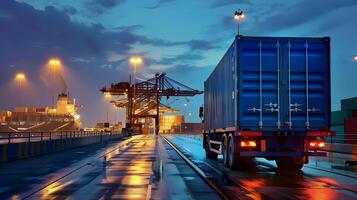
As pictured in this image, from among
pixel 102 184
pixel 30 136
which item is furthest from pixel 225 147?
pixel 30 136

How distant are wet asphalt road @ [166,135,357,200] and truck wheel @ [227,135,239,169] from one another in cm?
26

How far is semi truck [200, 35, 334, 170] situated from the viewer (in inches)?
682

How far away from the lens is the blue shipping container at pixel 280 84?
56.9 ft

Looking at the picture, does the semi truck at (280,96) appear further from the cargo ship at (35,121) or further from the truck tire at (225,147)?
the cargo ship at (35,121)

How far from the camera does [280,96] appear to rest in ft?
57.2

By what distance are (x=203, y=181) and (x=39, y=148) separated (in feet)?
57.6

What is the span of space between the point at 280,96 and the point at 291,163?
135 inches

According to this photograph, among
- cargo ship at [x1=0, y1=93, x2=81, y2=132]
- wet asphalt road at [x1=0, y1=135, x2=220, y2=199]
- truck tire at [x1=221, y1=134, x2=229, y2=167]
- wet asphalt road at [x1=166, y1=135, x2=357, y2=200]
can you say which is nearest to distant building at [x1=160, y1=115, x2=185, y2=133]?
cargo ship at [x1=0, y1=93, x2=81, y2=132]

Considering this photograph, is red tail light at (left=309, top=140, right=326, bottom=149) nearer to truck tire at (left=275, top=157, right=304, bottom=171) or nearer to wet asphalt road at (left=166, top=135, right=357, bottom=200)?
wet asphalt road at (left=166, top=135, right=357, bottom=200)

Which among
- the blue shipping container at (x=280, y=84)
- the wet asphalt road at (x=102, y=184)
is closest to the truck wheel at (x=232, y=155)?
the blue shipping container at (x=280, y=84)

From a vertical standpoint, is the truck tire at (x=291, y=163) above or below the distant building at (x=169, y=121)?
below

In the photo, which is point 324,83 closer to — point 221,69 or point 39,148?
point 221,69

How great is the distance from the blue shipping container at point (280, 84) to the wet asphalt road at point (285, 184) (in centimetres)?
165

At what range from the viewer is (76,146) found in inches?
1708
